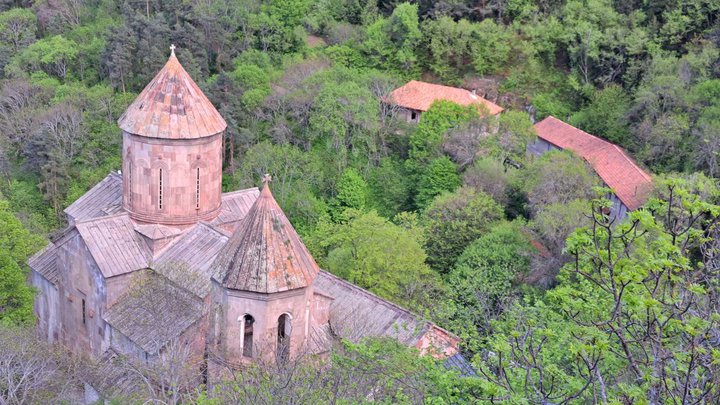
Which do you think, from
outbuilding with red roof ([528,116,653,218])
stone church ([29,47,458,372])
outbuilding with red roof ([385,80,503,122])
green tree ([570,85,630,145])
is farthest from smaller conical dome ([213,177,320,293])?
green tree ([570,85,630,145])

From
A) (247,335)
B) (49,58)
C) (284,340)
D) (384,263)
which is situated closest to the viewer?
(284,340)

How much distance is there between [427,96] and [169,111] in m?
20.5

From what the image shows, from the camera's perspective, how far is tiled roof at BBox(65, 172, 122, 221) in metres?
22.7

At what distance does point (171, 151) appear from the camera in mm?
20578

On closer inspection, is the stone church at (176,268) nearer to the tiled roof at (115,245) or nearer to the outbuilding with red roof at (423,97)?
the tiled roof at (115,245)

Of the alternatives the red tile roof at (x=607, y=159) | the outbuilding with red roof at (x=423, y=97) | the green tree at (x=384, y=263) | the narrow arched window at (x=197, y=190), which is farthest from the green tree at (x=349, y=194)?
the narrow arched window at (x=197, y=190)

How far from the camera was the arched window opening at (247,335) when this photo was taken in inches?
691

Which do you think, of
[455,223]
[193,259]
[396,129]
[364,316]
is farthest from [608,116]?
[193,259]

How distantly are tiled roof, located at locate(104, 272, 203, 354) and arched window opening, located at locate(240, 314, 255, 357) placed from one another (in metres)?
1.14

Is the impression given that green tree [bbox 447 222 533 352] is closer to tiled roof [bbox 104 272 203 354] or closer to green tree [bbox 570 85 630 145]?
tiled roof [bbox 104 272 203 354]

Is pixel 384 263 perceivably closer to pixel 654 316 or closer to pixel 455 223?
pixel 455 223

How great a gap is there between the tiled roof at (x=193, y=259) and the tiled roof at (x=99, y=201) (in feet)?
8.88

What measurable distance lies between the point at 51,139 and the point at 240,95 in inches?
→ 347

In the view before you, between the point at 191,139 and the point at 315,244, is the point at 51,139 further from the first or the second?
the point at 191,139
